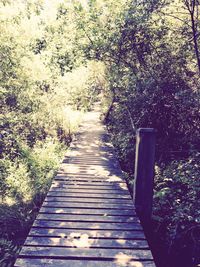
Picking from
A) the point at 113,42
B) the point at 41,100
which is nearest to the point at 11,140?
the point at 41,100

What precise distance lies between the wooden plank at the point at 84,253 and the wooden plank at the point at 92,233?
304 millimetres

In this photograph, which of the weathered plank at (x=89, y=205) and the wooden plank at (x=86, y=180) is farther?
the wooden plank at (x=86, y=180)

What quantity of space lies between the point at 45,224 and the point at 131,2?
20.3 feet

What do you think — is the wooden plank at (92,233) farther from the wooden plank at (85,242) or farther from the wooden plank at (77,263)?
the wooden plank at (77,263)

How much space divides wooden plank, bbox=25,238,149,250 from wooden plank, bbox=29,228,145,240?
0.08 m

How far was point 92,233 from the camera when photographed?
3561 mm

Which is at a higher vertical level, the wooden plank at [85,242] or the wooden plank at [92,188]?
the wooden plank at [85,242]

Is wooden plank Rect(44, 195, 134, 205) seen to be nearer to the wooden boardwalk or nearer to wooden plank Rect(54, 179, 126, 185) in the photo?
the wooden boardwalk

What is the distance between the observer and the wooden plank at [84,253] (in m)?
3.04

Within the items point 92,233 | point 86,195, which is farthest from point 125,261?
point 86,195

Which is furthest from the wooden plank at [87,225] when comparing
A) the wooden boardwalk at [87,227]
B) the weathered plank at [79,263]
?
the weathered plank at [79,263]

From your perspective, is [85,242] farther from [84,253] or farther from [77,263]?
[77,263]

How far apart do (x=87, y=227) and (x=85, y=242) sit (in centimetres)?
38

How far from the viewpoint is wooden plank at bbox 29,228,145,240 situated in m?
3.50
